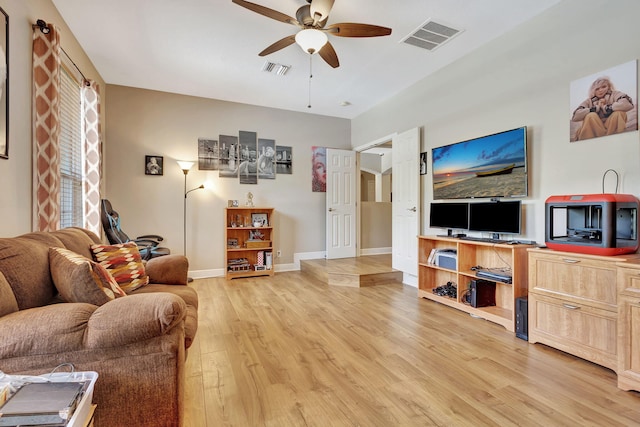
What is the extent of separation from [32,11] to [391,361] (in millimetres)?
3760

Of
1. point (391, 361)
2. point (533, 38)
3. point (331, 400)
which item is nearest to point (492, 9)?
point (533, 38)

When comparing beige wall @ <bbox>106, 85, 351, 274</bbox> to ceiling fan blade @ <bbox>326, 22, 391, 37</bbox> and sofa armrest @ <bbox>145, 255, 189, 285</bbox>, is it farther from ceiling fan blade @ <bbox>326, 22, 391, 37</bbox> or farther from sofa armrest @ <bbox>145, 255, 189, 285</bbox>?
ceiling fan blade @ <bbox>326, 22, 391, 37</bbox>

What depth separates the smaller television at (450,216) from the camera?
3.42m

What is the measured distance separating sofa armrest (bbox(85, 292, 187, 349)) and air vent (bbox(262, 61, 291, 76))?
3.31 m

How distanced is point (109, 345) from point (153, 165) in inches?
160

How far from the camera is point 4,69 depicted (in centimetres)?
188

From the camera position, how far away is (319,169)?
5.73 metres

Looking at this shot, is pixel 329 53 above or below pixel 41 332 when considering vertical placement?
above

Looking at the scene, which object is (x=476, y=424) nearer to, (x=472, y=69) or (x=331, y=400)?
(x=331, y=400)

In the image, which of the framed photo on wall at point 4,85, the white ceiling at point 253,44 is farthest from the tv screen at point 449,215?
the framed photo on wall at point 4,85

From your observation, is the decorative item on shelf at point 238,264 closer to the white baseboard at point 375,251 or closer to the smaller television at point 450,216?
the white baseboard at point 375,251

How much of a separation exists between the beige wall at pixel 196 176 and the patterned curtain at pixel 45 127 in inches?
86.8

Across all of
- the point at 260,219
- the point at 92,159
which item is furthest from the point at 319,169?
the point at 92,159

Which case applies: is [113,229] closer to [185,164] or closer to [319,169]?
[185,164]
